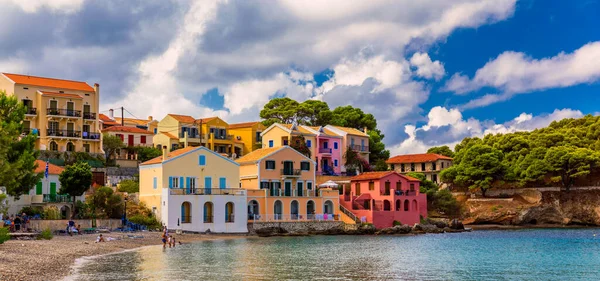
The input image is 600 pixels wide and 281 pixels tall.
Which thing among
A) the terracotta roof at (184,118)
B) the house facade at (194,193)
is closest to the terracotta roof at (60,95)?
the terracotta roof at (184,118)

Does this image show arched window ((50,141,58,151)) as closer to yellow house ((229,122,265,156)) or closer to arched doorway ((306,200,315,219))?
yellow house ((229,122,265,156))

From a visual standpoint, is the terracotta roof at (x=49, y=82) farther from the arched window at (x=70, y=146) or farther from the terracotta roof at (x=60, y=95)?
the arched window at (x=70, y=146)

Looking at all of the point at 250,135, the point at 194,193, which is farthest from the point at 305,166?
the point at 250,135

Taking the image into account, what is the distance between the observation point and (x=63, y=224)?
4272cm

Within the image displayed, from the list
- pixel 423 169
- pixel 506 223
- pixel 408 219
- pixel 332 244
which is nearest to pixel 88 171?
pixel 332 244

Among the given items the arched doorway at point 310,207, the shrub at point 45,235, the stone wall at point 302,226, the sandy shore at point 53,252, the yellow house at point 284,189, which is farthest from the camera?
the arched doorway at point 310,207

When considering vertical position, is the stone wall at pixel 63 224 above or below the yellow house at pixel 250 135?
below

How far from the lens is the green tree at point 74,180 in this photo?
46.7m

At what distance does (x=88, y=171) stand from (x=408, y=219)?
102ft

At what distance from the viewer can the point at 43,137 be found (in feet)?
212

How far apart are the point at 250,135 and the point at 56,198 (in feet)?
117

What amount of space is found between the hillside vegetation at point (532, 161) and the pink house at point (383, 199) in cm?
1484

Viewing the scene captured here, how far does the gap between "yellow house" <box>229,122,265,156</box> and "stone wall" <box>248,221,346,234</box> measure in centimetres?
2399

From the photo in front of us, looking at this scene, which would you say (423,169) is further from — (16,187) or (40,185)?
(16,187)
